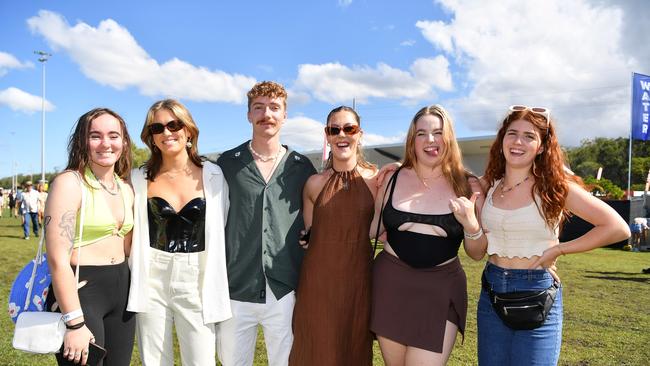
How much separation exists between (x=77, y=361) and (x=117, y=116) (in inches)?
57.5

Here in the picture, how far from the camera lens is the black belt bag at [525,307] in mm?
2553

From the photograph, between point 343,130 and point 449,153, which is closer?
point 449,153

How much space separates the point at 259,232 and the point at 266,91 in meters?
1.05

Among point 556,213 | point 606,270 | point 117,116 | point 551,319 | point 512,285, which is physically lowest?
point 606,270

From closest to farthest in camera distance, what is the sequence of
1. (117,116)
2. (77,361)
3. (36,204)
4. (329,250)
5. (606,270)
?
(77,361)
(117,116)
(329,250)
(606,270)
(36,204)

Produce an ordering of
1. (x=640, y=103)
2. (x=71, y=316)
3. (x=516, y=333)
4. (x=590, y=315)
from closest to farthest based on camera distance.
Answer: (x=71, y=316) < (x=516, y=333) < (x=590, y=315) < (x=640, y=103)

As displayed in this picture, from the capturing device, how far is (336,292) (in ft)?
10.6

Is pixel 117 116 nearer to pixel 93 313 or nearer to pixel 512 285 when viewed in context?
pixel 93 313

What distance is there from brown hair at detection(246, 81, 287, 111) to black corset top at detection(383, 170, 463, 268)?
51.0 inches

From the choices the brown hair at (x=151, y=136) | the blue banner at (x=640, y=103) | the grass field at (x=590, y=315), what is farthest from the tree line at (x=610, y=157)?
the brown hair at (x=151, y=136)

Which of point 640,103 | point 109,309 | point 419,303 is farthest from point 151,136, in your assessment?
point 640,103

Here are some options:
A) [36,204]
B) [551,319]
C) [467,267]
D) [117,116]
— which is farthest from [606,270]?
[36,204]

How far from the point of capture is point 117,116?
9.78 feet

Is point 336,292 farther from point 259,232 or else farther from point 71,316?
point 71,316
